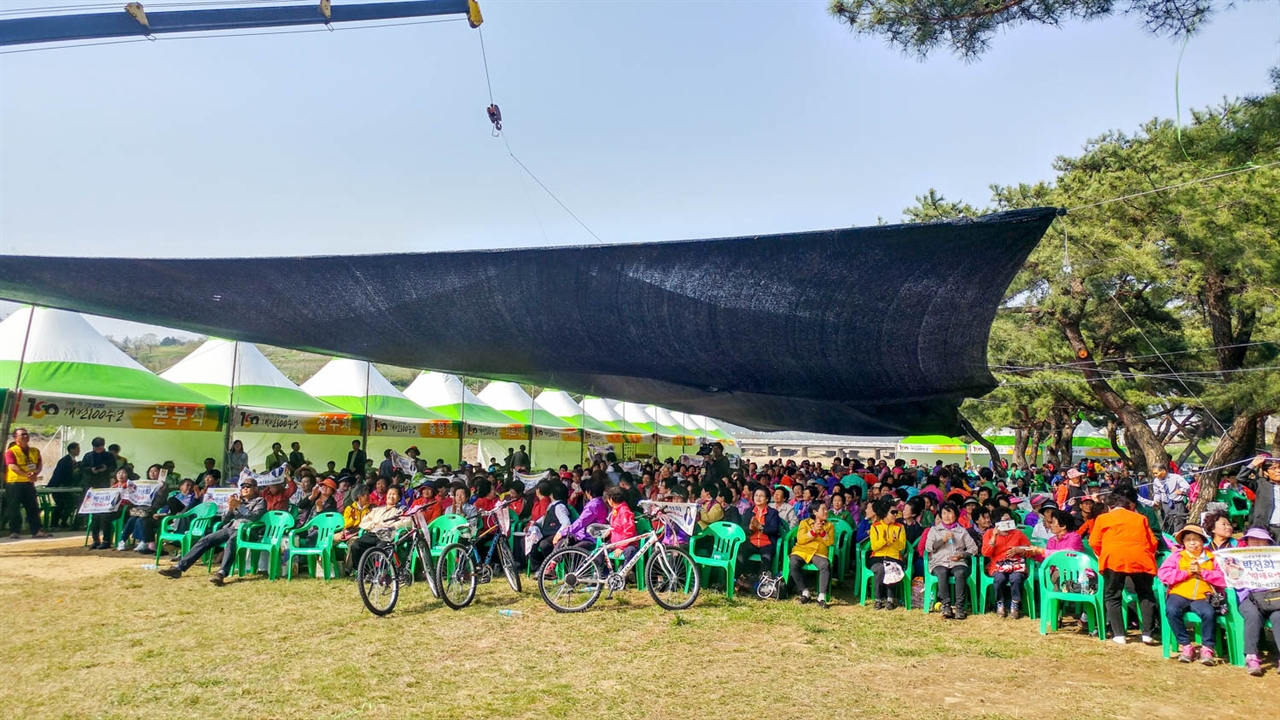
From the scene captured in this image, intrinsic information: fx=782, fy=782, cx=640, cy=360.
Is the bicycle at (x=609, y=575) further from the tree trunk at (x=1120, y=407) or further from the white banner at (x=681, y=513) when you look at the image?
the tree trunk at (x=1120, y=407)

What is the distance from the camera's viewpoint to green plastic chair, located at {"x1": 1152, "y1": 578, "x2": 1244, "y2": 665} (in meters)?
5.21

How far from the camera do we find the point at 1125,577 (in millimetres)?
5805

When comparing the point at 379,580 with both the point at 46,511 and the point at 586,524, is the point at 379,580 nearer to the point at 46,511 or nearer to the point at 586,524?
the point at 586,524

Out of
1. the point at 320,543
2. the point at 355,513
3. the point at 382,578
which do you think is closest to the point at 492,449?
the point at 355,513

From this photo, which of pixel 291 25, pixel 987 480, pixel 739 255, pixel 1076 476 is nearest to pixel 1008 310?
pixel 987 480

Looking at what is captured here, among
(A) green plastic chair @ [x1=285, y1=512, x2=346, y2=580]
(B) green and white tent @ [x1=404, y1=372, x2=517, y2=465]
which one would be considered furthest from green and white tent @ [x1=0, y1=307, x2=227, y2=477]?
(B) green and white tent @ [x1=404, y1=372, x2=517, y2=465]

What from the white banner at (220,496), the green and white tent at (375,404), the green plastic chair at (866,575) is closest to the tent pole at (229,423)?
the green and white tent at (375,404)

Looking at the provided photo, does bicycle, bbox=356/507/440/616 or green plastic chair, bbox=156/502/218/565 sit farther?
green plastic chair, bbox=156/502/218/565

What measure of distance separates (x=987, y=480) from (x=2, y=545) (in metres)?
14.6

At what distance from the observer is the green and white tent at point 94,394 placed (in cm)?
1077

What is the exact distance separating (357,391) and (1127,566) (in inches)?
603

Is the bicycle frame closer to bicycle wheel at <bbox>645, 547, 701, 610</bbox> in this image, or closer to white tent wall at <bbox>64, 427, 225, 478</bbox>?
bicycle wheel at <bbox>645, 547, 701, 610</bbox>

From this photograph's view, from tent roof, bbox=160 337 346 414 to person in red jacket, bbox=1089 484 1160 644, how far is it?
13.0 metres

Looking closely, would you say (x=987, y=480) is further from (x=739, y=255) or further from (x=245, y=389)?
(x=245, y=389)
